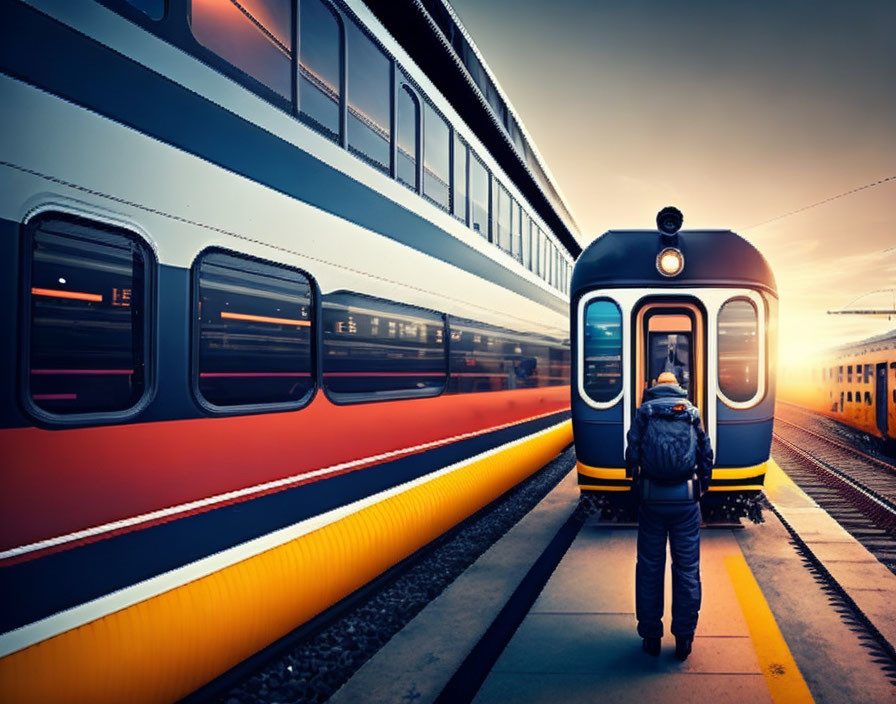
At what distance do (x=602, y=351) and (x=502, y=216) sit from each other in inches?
123

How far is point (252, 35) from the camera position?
4.01 meters

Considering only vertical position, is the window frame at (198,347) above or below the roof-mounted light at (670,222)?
below

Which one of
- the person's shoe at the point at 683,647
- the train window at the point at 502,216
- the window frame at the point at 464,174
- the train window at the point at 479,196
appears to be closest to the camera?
the person's shoe at the point at 683,647

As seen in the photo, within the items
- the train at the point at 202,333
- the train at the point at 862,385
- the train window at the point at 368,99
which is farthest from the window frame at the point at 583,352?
the train at the point at 862,385

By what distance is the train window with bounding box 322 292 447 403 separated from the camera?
4691mm

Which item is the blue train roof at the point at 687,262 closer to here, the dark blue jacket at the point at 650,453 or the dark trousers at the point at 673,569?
the dark blue jacket at the point at 650,453

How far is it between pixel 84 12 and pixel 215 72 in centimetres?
84

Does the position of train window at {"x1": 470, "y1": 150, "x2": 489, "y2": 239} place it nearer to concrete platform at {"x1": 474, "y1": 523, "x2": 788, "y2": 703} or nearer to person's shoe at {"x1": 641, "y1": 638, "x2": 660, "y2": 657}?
concrete platform at {"x1": 474, "y1": 523, "x2": 788, "y2": 703}

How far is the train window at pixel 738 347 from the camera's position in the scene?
6797 mm

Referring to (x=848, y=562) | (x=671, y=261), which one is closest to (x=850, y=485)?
(x=848, y=562)

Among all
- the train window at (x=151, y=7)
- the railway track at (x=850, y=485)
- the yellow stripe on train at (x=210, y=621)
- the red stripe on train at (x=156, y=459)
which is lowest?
the railway track at (x=850, y=485)

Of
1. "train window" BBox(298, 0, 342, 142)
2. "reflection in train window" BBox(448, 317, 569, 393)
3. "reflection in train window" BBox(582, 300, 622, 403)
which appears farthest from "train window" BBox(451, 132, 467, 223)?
"train window" BBox(298, 0, 342, 142)

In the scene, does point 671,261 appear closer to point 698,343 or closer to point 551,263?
point 698,343

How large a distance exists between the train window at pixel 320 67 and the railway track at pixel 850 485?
6.31 m
